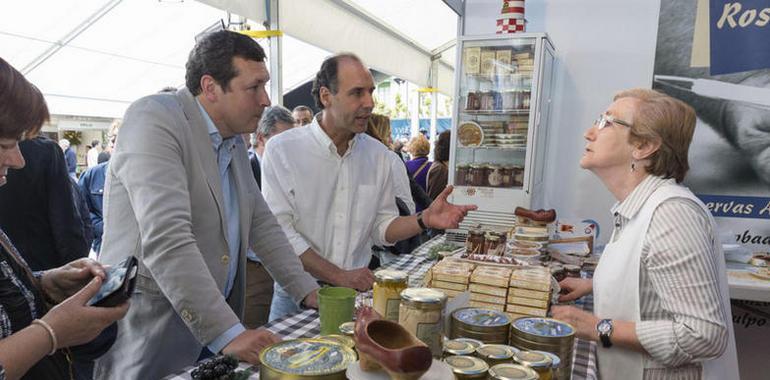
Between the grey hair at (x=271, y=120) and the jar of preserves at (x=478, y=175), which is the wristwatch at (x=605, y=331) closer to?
the jar of preserves at (x=478, y=175)

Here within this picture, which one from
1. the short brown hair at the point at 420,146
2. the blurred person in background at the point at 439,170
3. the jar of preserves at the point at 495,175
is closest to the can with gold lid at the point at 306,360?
the jar of preserves at the point at 495,175

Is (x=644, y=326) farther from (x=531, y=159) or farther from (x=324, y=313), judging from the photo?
(x=531, y=159)

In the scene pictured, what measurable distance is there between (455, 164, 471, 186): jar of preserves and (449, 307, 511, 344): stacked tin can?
3211mm

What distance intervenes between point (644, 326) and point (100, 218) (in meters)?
3.82

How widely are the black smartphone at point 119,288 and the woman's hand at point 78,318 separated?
17mm

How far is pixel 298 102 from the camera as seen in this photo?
14273 mm

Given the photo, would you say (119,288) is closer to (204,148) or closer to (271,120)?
(204,148)

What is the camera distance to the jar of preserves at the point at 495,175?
14.1 feet

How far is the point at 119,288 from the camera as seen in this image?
1215mm

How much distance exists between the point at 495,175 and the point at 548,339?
3267mm

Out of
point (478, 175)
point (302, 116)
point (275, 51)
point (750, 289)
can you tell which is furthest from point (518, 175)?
point (275, 51)

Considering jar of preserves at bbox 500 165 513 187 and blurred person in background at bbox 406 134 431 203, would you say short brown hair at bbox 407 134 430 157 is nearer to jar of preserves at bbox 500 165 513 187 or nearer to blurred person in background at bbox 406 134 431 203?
blurred person in background at bbox 406 134 431 203

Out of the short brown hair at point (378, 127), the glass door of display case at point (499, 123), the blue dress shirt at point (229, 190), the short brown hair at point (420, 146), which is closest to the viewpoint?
the blue dress shirt at point (229, 190)

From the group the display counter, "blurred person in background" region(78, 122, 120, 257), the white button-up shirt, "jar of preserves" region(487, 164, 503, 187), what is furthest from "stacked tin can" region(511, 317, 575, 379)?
"blurred person in background" region(78, 122, 120, 257)
